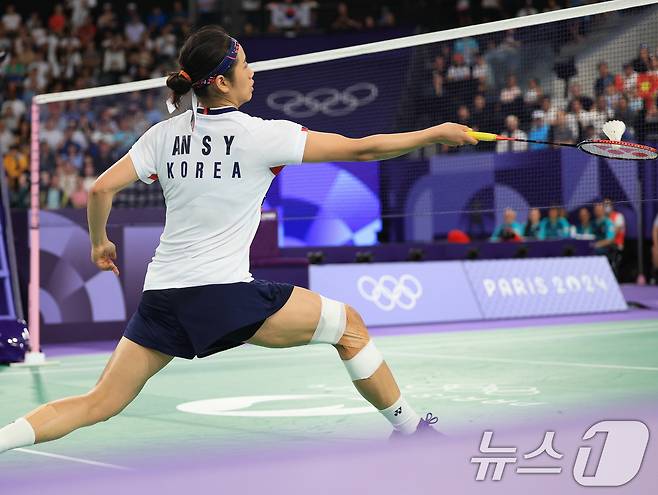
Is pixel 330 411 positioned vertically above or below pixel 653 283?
above

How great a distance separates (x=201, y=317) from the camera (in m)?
5.37

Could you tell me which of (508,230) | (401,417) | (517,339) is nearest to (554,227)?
(508,230)

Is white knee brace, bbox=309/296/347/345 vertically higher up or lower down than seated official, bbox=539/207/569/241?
higher up

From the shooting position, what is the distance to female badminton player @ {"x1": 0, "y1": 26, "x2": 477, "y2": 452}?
5.37 meters

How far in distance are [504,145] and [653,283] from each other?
8.79 m

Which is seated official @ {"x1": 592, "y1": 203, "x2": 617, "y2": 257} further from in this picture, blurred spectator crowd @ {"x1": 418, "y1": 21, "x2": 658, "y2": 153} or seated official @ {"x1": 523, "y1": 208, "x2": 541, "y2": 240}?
blurred spectator crowd @ {"x1": 418, "y1": 21, "x2": 658, "y2": 153}

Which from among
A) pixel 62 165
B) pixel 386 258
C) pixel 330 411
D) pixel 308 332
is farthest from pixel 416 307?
pixel 308 332

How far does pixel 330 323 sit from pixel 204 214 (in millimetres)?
819

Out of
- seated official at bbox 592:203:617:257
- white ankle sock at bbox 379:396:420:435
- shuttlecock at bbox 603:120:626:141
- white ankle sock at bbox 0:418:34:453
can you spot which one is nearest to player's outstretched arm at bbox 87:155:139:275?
white ankle sock at bbox 0:418:34:453

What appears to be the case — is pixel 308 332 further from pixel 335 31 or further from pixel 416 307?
pixel 335 31

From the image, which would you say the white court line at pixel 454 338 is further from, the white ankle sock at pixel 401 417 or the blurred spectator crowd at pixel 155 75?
the white ankle sock at pixel 401 417

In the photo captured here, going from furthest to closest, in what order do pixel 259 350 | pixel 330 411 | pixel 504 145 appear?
pixel 504 145
pixel 259 350
pixel 330 411

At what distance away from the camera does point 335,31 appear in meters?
25.7

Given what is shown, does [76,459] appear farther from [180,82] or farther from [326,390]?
[326,390]
